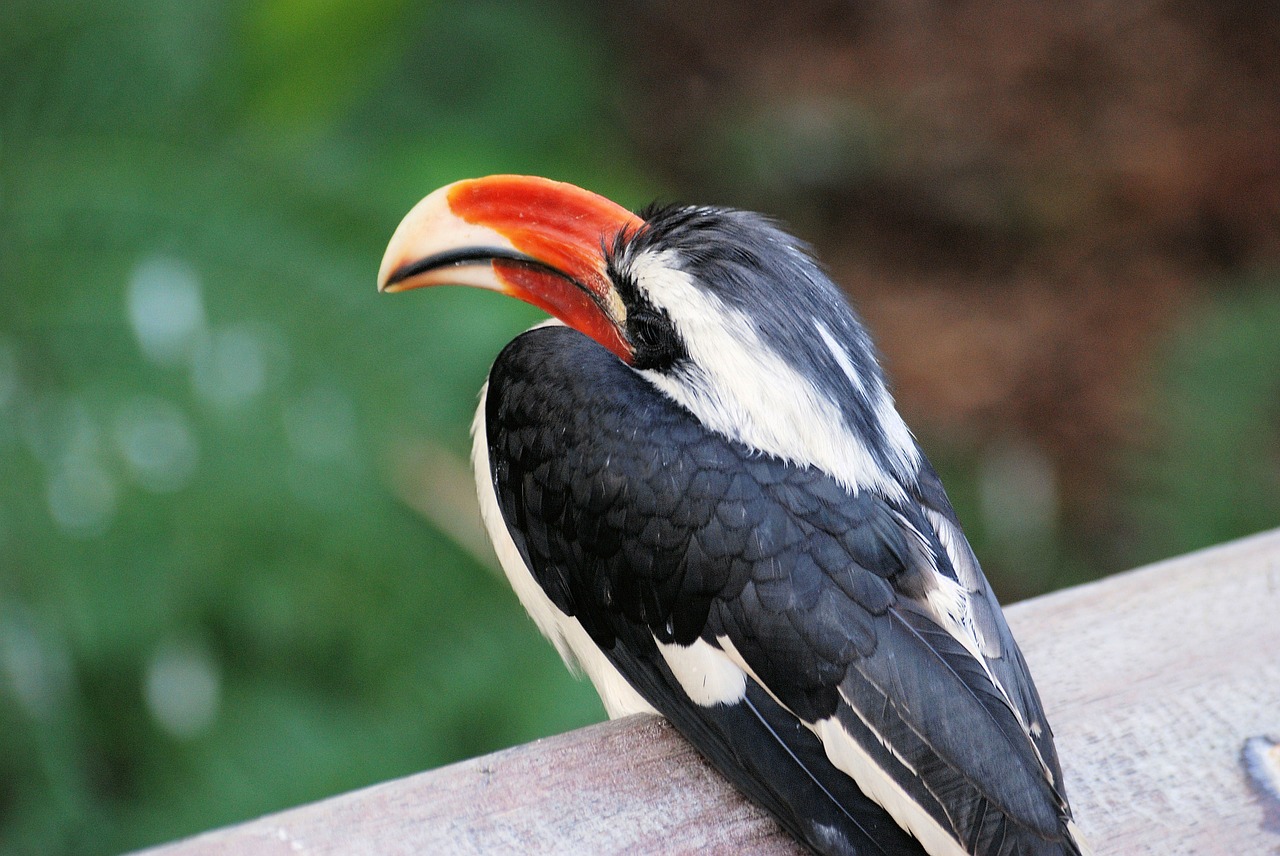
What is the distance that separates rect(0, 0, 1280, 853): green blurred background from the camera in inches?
105

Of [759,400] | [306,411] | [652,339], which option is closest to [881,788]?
[759,400]

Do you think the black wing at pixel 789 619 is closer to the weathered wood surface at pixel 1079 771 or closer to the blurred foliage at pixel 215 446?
the weathered wood surface at pixel 1079 771

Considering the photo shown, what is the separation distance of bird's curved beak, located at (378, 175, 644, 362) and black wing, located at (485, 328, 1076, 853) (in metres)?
0.09

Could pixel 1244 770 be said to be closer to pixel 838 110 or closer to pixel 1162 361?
pixel 1162 361

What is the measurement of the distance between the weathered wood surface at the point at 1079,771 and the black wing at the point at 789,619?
78 mm

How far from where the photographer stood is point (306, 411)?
2912 mm

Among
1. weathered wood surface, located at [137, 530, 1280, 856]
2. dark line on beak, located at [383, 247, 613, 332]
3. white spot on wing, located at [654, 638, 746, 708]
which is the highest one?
dark line on beak, located at [383, 247, 613, 332]

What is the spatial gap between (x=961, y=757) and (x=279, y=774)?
1.84m

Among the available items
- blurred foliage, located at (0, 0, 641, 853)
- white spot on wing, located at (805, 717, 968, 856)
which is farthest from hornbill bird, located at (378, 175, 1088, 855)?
blurred foliage, located at (0, 0, 641, 853)

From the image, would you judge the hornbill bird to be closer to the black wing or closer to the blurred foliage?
the black wing

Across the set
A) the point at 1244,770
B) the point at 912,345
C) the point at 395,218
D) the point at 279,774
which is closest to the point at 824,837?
the point at 1244,770

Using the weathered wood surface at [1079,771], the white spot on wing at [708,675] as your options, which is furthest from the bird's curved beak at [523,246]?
the weathered wood surface at [1079,771]

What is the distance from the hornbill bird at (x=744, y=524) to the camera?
4.18ft

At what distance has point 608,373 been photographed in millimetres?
1532
